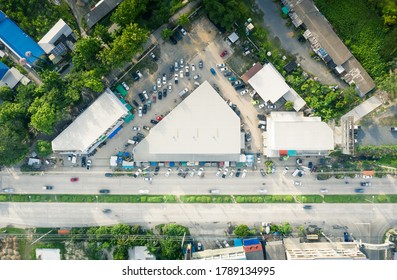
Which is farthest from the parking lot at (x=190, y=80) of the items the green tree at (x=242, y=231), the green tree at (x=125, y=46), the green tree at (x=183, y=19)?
the green tree at (x=242, y=231)

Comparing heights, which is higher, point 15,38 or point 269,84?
point 15,38

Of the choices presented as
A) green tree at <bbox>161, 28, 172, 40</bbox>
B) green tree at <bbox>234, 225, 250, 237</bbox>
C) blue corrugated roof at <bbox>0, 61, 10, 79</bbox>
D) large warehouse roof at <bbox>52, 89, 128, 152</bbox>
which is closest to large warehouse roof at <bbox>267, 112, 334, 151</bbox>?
green tree at <bbox>234, 225, 250, 237</bbox>

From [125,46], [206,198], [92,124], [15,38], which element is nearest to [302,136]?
[206,198]

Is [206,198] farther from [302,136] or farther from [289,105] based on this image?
[289,105]

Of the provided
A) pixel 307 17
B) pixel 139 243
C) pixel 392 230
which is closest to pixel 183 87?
pixel 307 17

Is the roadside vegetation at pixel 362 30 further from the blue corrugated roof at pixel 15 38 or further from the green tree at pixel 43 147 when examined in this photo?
the green tree at pixel 43 147
